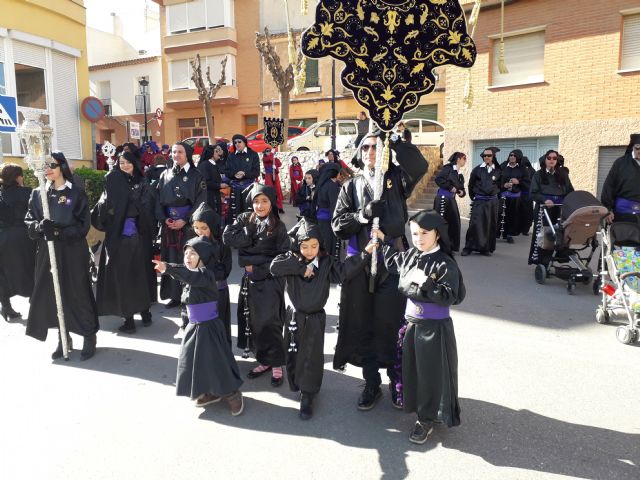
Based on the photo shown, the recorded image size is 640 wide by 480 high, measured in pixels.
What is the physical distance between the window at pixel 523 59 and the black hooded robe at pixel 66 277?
12.4 metres

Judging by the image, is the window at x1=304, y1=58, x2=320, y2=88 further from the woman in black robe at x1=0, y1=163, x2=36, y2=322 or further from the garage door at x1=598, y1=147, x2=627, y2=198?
the woman in black robe at x1=0, y1=163, x2=36, y2=322

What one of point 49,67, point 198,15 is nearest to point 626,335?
point 49,67

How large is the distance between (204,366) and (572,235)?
5559 millimetres

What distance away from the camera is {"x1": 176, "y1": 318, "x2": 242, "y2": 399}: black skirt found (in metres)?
3.94

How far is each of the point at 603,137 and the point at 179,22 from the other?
26.0 metres

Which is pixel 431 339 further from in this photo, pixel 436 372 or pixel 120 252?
pixel 120 252

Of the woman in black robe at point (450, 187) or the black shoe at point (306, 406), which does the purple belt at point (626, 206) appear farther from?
the black shoe at point (306, 406)

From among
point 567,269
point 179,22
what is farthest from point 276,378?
point 179,22

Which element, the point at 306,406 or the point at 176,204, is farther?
the point at 176,204

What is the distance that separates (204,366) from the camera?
3.96 m

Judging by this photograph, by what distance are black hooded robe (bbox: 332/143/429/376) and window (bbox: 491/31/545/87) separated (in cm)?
1179

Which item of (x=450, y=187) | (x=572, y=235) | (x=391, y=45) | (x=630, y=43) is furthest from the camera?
(x=630, y=43)

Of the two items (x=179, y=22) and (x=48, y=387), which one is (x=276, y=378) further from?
(x=179, y=22)

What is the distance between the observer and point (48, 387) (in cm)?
447
